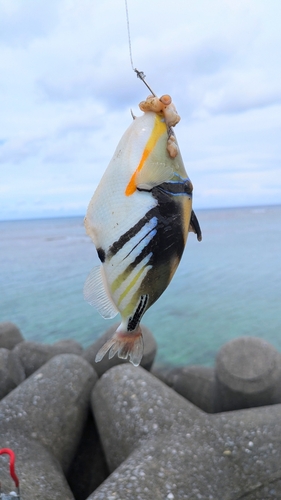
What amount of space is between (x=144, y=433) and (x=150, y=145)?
3.56 metres

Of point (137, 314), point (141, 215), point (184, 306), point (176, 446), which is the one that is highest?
point (141, 215)

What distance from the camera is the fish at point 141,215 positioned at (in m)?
1.56

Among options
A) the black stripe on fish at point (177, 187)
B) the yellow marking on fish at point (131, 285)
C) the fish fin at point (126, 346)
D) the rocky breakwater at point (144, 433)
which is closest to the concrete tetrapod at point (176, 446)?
the rocky breakwater at point (144, 433)

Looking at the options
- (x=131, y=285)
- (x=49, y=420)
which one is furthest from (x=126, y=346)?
(x=49, y=420)

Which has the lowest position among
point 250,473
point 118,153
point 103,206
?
point 250,473

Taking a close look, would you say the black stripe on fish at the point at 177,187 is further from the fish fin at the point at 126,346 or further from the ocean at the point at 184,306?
the ocean at the point at 184,306

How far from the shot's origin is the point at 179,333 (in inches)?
476

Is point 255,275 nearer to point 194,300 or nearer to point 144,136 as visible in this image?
point 194,300

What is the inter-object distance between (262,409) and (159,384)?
1.13 metres

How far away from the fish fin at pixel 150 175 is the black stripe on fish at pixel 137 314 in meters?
0.41

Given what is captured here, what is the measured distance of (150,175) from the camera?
1555 mm

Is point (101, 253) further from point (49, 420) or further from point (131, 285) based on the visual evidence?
point (49, 420)

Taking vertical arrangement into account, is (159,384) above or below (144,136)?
below

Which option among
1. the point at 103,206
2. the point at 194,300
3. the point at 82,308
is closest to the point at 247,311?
the point at 194,300
